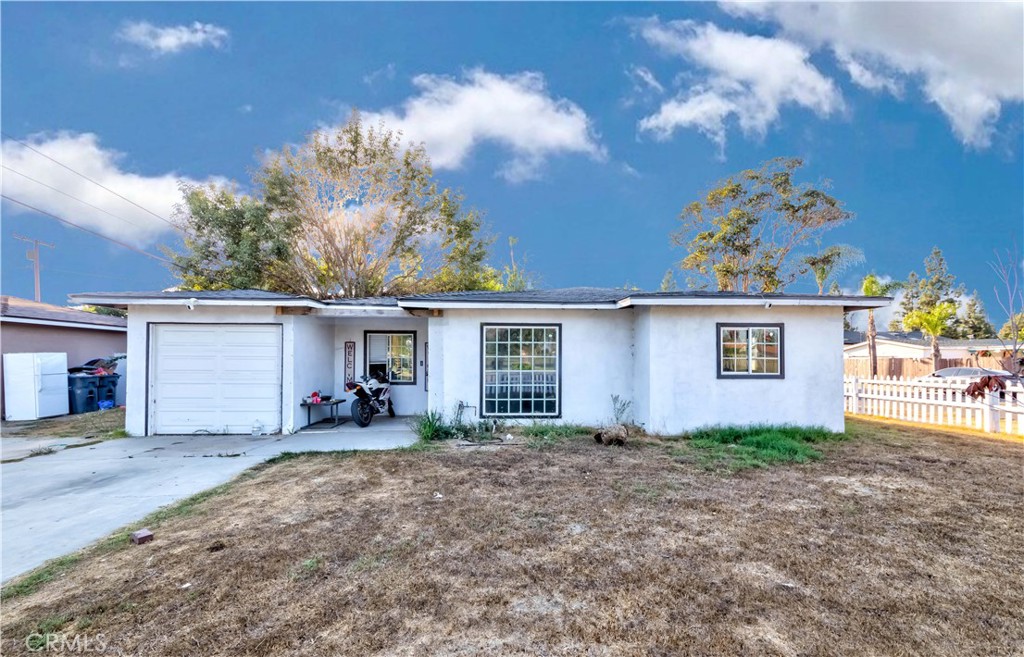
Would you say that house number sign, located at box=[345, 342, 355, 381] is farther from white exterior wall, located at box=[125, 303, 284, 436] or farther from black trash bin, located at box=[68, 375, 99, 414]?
black trash bin, located at box=[68, 375, 99, 414]

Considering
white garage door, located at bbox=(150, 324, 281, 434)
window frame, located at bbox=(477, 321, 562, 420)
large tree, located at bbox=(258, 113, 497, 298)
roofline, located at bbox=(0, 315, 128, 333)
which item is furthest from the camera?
large tree, located at bbox=(258, 113, 497, 298)

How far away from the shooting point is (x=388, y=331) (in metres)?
10.7

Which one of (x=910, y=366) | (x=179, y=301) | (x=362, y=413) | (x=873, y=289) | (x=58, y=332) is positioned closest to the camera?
(x=179, y=301)

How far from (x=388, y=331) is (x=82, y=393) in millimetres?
8868

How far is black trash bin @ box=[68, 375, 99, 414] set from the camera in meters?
11.8

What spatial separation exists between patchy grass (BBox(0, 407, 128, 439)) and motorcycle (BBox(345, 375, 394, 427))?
4.07 m

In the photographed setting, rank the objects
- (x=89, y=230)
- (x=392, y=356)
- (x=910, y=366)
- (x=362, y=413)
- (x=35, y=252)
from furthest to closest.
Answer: (x=35, y=252) < (x=910, y=366) < (x=89, y=230) < (x=392, y=356) < (x=362, y=413)

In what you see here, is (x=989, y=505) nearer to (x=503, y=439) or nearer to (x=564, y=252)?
(x=503, y=439)

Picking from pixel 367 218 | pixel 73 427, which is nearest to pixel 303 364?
pixel 73 427

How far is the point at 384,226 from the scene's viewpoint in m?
18.6

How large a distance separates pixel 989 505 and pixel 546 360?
239 inches

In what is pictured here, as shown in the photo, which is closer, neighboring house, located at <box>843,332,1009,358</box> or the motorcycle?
the motorcycle

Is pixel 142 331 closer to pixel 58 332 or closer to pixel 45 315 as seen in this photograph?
pixel 45 315

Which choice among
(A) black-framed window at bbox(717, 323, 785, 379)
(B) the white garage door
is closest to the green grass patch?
(A) black-framed window at bbox(717, 323, 785, 379)
